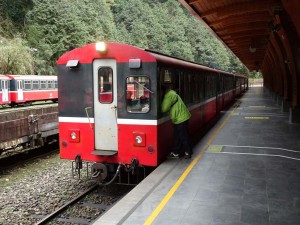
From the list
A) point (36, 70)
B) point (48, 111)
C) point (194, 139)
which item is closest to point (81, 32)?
point (36, 70)

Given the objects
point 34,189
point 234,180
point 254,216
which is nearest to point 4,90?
point 34,189

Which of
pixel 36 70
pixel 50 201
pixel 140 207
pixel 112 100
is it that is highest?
A: pixel 36 70

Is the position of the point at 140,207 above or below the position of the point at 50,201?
above

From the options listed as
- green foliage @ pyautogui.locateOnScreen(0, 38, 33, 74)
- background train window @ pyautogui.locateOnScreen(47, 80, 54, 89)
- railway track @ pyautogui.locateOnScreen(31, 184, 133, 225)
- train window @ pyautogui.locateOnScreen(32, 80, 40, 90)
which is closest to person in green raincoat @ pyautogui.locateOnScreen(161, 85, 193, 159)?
railway track @ pyautogui.locateOnScreen(31, 184, 133, 225)

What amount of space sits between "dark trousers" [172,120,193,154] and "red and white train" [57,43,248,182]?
0.67 feet

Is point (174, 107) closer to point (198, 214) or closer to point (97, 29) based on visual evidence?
point (198, 214)

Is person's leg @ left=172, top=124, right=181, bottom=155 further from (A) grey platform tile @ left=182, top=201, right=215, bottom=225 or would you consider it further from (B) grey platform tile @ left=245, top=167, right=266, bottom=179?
(A) grey platform tile @ left=182, top=201, right=215, bottom=225

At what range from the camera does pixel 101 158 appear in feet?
24.6

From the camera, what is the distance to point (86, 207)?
7336 millimetres

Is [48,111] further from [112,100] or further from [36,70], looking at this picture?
[36,70]

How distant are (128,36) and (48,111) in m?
50.1

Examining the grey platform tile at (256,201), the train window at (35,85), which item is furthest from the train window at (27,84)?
the grey platform tile at (256,201)

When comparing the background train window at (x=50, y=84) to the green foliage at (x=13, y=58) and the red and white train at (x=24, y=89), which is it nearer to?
the red and white train at (x=24, y=89)

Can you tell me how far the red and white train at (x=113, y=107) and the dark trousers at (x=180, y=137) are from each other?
21 cm
